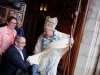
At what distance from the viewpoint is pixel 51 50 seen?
2.44 meters

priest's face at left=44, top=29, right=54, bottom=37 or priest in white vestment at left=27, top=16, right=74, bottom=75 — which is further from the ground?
priest's face at left=44, top=29, right=54, bottom=37

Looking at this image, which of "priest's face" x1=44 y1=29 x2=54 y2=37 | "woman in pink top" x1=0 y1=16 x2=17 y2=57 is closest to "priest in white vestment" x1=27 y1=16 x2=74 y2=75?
"priest's face" x1=44 y1=29 x2=54 y2=37

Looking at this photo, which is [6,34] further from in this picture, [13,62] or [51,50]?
[51,50]

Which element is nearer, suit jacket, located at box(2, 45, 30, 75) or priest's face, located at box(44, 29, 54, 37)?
suit jacket, located at box(2, 45, 30, 75)

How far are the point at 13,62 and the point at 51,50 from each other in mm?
550

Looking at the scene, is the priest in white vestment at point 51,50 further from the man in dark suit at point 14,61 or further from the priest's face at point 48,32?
the man in dark suit at point 14,61

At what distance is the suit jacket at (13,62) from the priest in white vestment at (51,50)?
6.5 inches

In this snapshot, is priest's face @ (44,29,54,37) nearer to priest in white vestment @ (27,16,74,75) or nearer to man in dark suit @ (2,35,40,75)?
priest in white vestment @ (27,16,74,75)

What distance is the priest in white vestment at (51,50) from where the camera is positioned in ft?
7.74

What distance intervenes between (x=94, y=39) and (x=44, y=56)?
3.13ft

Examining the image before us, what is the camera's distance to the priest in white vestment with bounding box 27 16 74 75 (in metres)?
2.36

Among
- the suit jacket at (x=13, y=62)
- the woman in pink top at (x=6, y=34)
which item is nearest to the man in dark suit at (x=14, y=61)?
the suit jacket at (x=13, y=62)

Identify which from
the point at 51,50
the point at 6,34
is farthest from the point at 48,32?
the point at 6,34

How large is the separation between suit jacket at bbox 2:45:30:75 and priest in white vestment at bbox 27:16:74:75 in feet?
0.54
